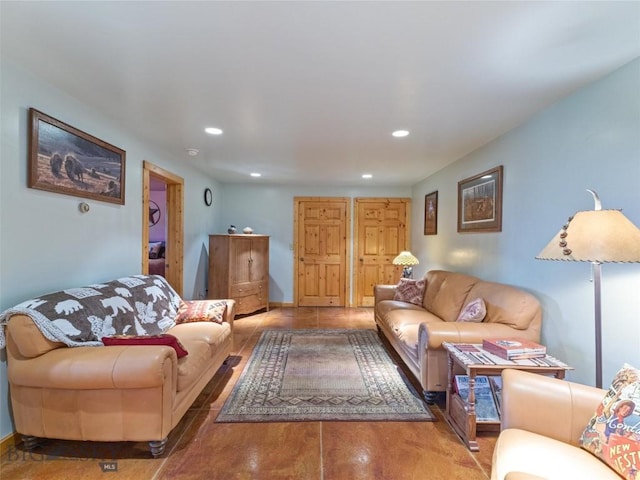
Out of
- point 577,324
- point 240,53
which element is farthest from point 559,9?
point 577,324

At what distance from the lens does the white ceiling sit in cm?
137

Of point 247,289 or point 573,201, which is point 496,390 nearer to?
point 573,201

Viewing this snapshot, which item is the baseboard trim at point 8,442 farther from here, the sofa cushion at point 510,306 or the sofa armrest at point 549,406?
the sofa cushion at point 510,306

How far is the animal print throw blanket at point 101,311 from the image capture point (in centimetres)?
176

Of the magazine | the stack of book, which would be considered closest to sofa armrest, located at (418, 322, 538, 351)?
the stack of book

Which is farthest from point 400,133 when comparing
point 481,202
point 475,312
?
point 475,312

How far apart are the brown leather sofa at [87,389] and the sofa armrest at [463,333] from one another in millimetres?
1730

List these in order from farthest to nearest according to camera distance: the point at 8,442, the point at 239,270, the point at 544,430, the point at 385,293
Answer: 1. the point at 239,270
2. the point at 385,293
3. the point at 8,442
4. the point at 544,430

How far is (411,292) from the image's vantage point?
156 inches

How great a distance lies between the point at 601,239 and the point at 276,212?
16.1 ft

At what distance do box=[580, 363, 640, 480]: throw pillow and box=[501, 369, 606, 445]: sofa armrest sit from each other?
64mm

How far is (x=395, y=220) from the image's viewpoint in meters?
5.92

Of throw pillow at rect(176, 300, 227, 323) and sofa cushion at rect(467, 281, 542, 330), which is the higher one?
sofa cushion at rect(467, 281, 542, 330)

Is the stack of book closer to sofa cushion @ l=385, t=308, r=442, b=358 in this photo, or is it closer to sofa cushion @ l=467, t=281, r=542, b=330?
sofa cushion @ l=467, t=281, r=542, b=330
